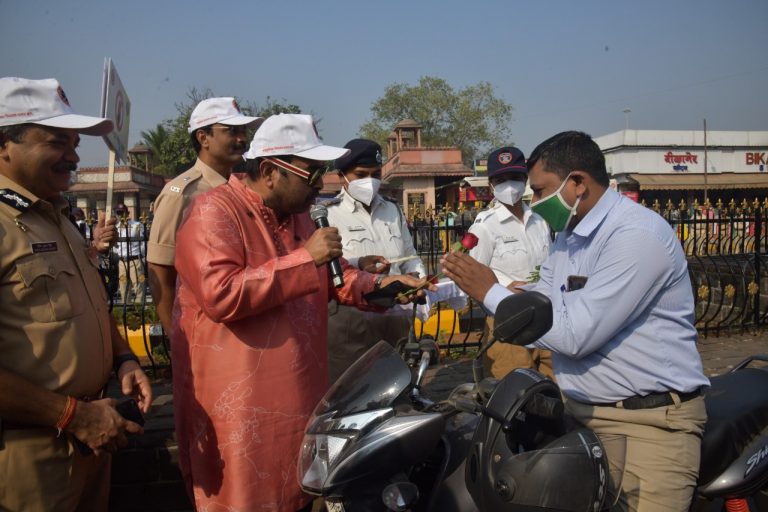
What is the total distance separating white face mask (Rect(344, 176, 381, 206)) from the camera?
3.90 metres

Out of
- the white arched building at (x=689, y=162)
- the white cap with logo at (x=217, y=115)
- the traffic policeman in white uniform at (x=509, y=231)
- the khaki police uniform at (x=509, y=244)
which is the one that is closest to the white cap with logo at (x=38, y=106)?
the white cap with logo at (x=217, y=115)

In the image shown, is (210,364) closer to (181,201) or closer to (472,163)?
(181,201)

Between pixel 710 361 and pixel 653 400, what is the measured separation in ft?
14.0

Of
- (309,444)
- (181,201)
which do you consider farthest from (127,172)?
(309,444)

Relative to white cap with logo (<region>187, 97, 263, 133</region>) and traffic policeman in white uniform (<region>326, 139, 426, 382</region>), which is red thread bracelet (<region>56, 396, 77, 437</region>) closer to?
traffic policeman in white uniform (<region>326, 139, 426, 382</region>)

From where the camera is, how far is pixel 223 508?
82.4 inches

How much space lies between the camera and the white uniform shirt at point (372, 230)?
12.7 feet

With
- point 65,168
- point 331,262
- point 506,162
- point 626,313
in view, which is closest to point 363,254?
point 506,162

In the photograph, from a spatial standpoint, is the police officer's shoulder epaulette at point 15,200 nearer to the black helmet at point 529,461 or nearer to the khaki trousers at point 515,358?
the black helmet at point 529,461

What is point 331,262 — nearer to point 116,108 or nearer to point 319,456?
point 319,456

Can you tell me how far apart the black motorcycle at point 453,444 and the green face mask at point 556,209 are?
2.45ft

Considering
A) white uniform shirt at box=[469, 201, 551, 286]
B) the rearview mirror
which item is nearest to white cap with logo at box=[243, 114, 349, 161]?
the rearview mirror

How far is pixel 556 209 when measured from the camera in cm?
229

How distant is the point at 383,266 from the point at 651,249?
154 centimetres
